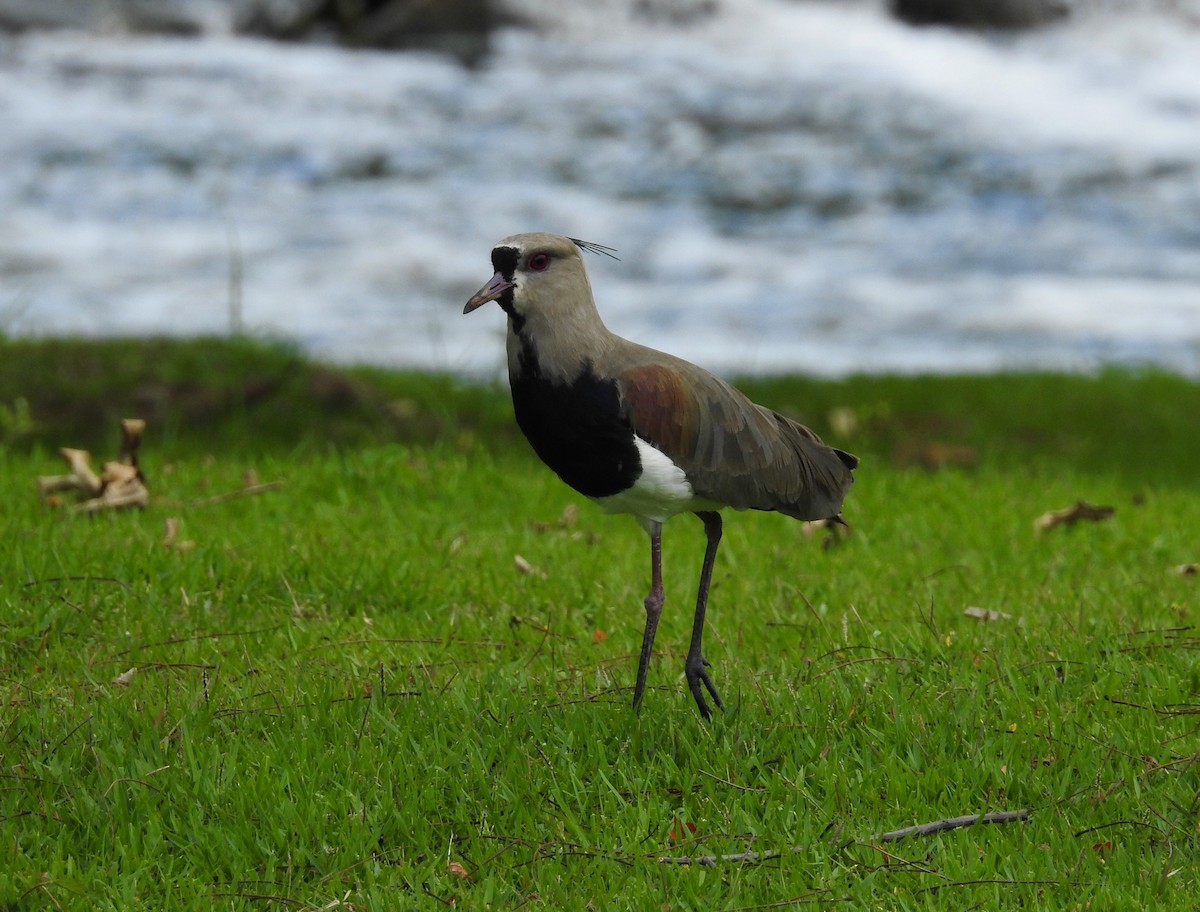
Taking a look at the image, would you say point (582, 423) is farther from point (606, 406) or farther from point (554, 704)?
point (554, 704)

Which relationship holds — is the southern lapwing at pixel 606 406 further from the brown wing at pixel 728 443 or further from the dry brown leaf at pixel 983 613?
the dry brown leaf at pixel 983 613

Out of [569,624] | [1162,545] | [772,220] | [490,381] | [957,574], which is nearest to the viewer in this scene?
[569,624]

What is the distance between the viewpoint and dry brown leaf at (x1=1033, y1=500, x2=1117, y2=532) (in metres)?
7.34

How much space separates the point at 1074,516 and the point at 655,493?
404 cm

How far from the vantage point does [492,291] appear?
157 inches

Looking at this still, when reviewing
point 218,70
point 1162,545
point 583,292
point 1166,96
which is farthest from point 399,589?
point 1166,96

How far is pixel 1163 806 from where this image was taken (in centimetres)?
395

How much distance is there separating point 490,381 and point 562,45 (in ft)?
49.5

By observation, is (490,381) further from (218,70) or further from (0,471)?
(218,70)

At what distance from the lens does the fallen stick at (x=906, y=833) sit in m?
3.73

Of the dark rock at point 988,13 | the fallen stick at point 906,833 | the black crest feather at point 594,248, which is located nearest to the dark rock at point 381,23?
the dark rock at point 988,13

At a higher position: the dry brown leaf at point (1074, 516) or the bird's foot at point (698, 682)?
the bird's foot at point (698, 682)

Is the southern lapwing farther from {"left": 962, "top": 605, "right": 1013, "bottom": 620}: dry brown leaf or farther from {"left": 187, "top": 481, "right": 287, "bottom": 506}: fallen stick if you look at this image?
{"left": 187, "top": 481, "right": 287, "bottom": 506}: fallen stick

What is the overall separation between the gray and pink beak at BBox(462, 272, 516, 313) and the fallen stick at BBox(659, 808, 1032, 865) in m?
1.63
